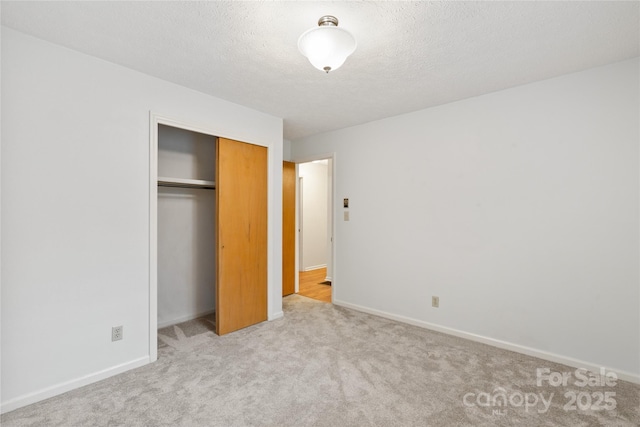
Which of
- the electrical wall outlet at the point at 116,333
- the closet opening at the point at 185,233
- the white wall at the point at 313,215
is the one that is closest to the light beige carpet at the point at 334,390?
the electrical wall outlet at the point at 116,333

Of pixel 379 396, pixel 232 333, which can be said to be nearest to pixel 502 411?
pixel 379 396

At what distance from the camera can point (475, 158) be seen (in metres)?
3.02

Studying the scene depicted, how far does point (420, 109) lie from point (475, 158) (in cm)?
85

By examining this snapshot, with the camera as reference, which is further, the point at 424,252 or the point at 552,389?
the point at 424,252

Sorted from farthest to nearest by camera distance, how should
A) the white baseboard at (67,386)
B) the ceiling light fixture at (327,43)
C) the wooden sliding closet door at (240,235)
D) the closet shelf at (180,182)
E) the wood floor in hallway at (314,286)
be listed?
1. the wood floor in hallway at (314,286)
2. the wooden sliding closet door at (240,235)
3. the closet shelf at (180,182)
4. the white baseboard at (67,386)
5. the ceiling light fixture at (327,43)

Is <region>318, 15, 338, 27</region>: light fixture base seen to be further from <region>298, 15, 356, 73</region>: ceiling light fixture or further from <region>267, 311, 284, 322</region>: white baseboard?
<region>267, 311, 284, 322</region>: white baseboard

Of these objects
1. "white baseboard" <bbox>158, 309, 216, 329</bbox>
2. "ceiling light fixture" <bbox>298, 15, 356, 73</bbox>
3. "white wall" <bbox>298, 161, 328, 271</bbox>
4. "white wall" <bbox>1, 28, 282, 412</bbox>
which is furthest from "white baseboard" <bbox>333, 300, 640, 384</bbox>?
"white wall" <bbox>298, 161, 328, 271</bbox>

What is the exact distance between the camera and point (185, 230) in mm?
3572

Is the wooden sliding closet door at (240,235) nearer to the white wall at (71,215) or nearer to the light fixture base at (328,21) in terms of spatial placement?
the white wall at (71,215)

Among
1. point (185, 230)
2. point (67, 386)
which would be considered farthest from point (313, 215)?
point (67, 386)

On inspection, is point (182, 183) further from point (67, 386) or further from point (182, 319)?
point (67, 386)

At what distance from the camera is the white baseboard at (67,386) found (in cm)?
191

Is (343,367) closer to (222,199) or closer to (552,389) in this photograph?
(552,389)

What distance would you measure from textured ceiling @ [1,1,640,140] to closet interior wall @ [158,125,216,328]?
898 mm
